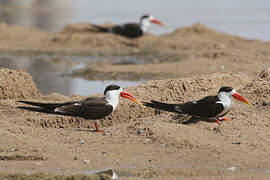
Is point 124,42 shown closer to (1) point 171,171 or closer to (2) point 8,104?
(2) point 8,104

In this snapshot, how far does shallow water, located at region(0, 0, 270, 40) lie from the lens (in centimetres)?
2084

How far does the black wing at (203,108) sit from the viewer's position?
7.15 metres

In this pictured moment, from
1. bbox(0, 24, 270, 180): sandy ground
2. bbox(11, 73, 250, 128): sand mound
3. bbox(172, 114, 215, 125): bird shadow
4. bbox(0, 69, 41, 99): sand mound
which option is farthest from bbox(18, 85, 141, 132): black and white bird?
bbox(0, 69, 41, 99): sand mound

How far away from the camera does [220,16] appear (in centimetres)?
2339

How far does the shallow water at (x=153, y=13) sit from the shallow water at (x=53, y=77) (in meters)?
6.39

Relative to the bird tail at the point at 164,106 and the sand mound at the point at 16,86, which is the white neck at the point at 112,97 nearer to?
the bird tail at the point at 164,106

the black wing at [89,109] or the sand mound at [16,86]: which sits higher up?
the sand mound at [16,86]

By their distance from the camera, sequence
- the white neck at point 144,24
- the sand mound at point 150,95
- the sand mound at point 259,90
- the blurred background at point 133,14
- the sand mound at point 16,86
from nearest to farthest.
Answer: the sand mound at point 150,95 → the sand mound at point 16,86 → the sand mound at point 259,90 → the white neck at point 144,24 → the blurred background at point 133,14

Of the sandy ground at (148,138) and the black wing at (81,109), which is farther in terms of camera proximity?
the black wing at (81,109)

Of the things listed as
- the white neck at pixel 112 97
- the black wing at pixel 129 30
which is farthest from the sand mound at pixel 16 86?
the black wing at pixel 129 30

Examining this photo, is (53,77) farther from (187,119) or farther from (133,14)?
(133,14)

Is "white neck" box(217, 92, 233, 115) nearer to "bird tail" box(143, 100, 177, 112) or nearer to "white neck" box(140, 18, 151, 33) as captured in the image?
"bird tail" box(143, 100, 177, 112)

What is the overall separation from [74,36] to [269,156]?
11476mm

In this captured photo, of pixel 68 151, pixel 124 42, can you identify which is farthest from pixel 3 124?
pixel 124 42
